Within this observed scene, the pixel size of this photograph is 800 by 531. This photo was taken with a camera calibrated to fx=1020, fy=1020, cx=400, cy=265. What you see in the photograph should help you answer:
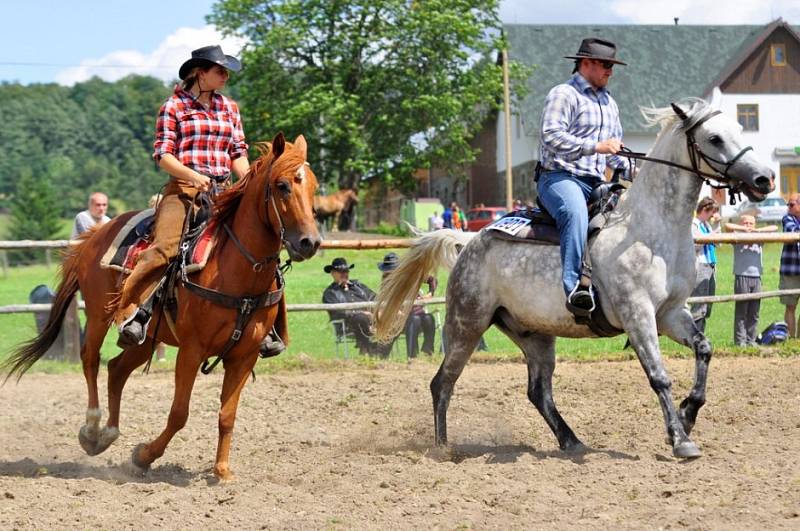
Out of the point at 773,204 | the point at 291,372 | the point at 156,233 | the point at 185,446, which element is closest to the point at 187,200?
the point at 156,233

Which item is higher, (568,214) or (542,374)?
(568,214)

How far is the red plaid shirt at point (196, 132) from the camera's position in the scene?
6.53 m

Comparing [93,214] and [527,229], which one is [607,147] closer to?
[527,229]

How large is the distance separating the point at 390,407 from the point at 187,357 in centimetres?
304

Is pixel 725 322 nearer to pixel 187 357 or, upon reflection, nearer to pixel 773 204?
pixel 187 357

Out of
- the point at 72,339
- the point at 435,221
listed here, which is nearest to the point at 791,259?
the point at 72,339

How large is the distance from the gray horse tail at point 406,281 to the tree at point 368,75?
33.9 m

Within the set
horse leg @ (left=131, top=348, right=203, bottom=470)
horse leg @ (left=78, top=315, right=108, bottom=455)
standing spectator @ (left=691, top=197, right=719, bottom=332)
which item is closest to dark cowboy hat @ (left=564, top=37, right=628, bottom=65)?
horse leg @ (left=131, top=348, right=203, bottom=470)

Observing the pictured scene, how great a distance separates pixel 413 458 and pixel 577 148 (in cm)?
233

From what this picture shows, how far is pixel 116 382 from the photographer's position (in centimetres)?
715

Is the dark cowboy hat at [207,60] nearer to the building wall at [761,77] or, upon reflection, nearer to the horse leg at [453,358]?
the horse leg at [453,358]

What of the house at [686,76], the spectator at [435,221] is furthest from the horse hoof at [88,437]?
the house at [686,76]

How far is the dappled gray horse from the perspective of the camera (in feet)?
21.0

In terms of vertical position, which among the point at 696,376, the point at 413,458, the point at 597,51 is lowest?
the point at 413,458
